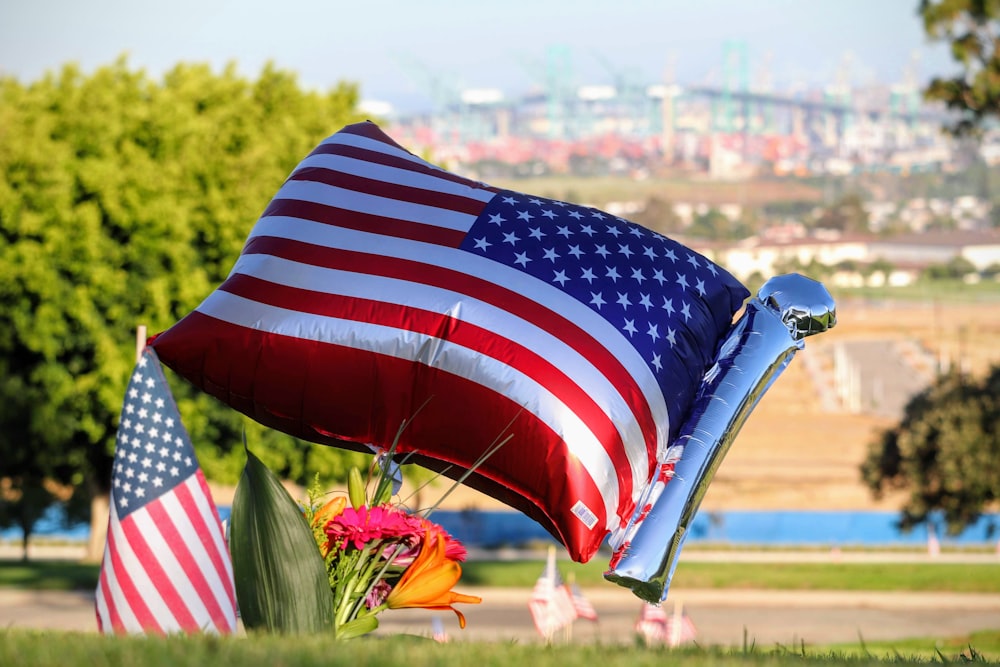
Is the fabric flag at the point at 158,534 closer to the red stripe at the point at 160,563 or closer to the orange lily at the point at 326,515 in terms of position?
the red stripe at the point at 160,563

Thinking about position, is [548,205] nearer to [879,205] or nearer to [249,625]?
[249,625]

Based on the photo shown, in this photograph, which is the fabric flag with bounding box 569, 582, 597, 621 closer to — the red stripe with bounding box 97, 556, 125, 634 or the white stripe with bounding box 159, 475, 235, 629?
the white stripe with bounding box 159, 475, 235, 629

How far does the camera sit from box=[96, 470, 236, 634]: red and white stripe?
604 cm

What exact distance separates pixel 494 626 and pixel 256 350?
15.1 m

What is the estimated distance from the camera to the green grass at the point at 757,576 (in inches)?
1026

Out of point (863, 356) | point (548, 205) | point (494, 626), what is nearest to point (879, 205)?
point (863, 356)

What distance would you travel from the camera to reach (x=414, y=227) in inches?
255

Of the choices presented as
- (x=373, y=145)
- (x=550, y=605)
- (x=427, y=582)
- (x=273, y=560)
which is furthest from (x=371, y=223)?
(x=550, y=605)

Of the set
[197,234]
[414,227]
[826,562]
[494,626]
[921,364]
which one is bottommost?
[921,364]

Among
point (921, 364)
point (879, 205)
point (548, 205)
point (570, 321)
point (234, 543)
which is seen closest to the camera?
point (234, 543)

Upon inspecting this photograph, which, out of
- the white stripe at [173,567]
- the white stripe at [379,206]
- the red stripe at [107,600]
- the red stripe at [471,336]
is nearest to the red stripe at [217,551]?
the white stripe at [173,567]

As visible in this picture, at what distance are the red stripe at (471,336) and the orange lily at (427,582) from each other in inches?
49.1

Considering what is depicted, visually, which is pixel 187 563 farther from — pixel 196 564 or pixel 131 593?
pixel 131 593

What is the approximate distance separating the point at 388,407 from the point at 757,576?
2250 centimetres
